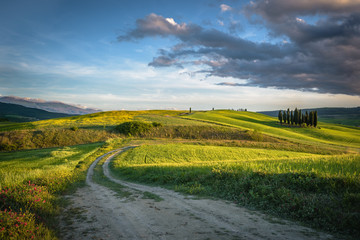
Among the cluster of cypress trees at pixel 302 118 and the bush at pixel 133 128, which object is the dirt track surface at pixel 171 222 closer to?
the bush at pixel 133 128

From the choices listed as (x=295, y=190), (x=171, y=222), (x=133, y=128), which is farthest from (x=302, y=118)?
(x=171, y=222)

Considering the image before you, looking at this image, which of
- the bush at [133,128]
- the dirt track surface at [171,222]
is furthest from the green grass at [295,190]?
the bush at [133,128]

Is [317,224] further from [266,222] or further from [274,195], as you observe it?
[274,195]

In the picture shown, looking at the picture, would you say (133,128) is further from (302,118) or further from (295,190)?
(302,118)

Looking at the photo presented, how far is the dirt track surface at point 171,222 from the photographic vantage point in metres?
6.29

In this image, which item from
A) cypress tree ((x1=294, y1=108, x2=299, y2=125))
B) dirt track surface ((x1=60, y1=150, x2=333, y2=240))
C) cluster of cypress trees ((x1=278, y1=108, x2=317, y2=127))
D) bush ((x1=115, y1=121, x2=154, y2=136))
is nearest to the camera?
dirt track surface ((x1=60, y1=150, x2=333, y2=240))

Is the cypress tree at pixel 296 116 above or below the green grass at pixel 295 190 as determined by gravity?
above

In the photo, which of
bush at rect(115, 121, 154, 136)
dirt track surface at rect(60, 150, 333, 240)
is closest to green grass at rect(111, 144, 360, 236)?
dirt track surface at rect(60, 150, 333, 240)

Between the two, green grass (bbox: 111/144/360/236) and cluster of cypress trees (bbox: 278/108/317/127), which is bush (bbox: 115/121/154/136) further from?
cluster of cypress trees (bbox: 278/108/317/127)

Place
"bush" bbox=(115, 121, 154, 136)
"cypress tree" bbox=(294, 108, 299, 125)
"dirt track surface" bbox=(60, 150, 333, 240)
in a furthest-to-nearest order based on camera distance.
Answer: "cypress tree" bbox=(294, 108, 299, 125), "bush" bbox=(115, 121, 154, 136), "dirt track surface" bbox=(60, 150, 333, 240)

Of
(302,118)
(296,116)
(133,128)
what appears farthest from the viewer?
(302,118)

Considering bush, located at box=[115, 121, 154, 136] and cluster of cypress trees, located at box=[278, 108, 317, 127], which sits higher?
cluster of cypress trees, located at box=[278, 108, 317, 127]

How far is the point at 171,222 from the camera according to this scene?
7242mm

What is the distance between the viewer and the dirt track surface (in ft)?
20.6
